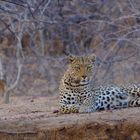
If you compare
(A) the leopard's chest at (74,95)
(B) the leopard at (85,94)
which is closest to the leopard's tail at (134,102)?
(B) the leopard at (85,94)

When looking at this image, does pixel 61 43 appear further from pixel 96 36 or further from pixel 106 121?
pixel 106 121

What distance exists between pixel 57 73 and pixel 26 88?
0.92 meters

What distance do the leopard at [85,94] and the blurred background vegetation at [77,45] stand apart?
295cm

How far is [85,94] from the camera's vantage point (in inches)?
295

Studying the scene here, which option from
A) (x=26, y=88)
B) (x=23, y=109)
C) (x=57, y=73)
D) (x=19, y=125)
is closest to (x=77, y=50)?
(x=57, y=73)

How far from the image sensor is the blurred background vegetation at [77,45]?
11.4 m

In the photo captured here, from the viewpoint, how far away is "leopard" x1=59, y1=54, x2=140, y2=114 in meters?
7.41

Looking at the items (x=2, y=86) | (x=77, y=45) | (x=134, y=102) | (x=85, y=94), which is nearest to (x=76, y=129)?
(x=85, y=94)

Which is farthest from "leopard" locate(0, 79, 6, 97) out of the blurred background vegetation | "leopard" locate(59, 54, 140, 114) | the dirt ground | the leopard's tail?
the dirt ground

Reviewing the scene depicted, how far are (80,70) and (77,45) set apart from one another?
5.60 metres

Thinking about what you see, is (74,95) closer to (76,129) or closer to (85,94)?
(85,94)

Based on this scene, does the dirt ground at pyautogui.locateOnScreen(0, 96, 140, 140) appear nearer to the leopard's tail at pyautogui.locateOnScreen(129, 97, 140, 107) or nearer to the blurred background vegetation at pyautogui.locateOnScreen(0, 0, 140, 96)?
the leopard's tail at pyautogui.locateOnScreen(129, 97, 140, 107)

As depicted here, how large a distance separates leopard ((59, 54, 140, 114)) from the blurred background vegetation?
2955 mm

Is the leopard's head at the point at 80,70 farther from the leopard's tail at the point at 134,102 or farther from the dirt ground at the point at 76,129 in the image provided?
the dirt ground at the point at 76,129
